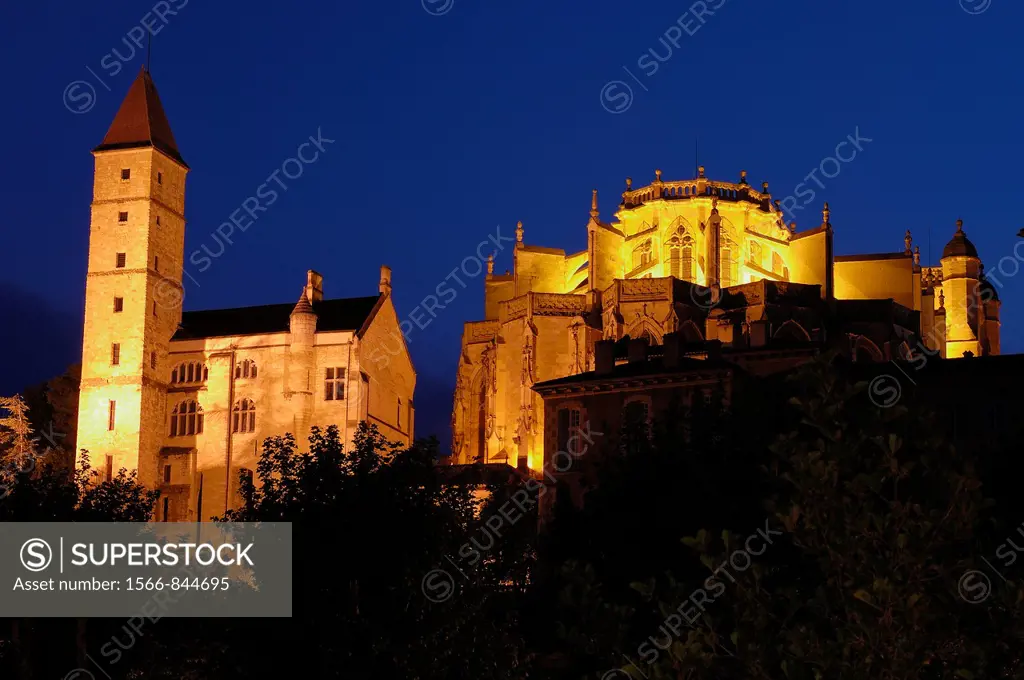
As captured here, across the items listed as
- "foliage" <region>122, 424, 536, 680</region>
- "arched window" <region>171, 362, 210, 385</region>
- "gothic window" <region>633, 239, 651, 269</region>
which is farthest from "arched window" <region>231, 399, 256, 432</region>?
"foliage" <region>122, 424, 536, 680</region>

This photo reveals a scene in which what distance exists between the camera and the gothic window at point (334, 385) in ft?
223

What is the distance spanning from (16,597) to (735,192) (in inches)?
2191

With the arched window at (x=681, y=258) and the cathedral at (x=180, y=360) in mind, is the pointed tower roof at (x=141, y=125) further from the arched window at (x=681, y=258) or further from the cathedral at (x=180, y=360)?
the arched window at (x=681, y=258)

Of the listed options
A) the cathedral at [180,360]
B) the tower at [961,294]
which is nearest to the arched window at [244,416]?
the cathedral at [180,360]

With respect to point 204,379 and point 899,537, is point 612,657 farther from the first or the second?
point 204,379

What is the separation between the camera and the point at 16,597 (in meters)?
31.9

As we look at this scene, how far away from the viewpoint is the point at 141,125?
73.2 metres

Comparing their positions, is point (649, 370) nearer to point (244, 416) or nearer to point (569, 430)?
point (569, 430)

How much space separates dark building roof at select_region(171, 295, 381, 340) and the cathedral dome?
3628 cm

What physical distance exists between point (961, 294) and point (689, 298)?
22779mm

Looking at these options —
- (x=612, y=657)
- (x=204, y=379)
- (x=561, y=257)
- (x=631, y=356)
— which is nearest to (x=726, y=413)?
(x=631, y=356)

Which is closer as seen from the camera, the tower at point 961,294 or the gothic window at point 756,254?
the gothic window at point 756,254

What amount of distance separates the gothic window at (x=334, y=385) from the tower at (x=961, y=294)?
36136mm

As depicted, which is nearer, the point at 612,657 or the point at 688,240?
the point at 612,657
